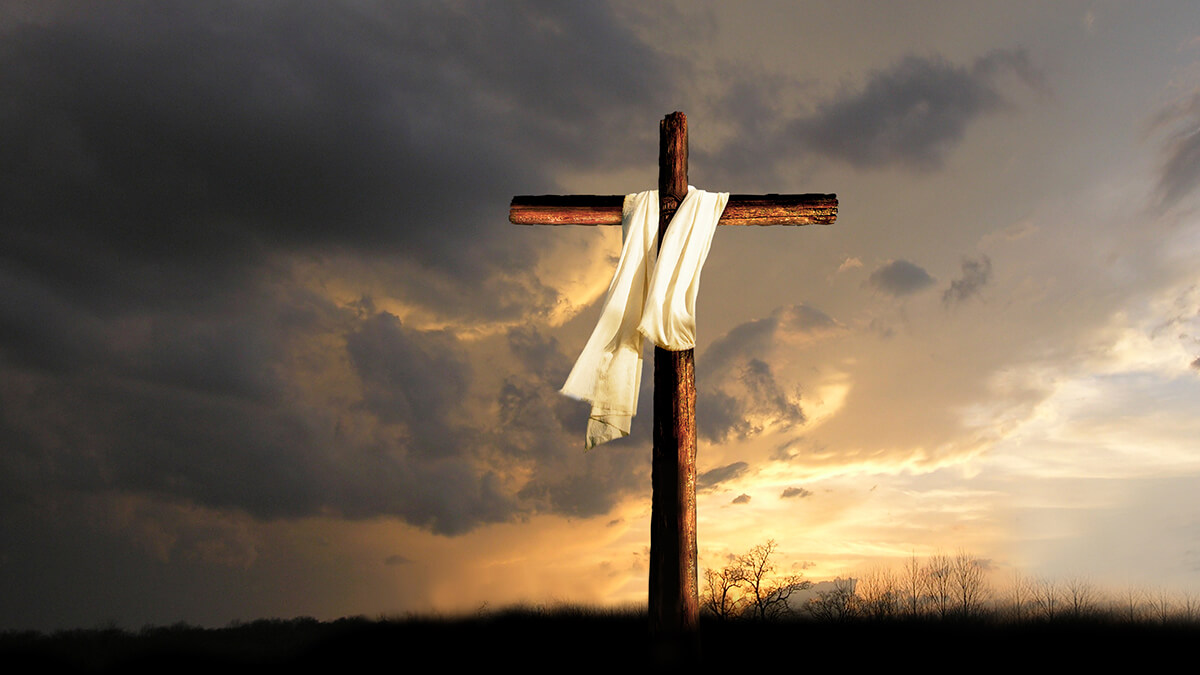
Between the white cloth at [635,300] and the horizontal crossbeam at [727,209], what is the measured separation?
25cm

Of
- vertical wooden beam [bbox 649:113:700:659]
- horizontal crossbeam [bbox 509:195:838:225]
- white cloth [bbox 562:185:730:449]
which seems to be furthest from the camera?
horizontal crossbeam [bbox 509:195:838:225]

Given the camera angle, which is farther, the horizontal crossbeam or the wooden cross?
the horizontal crossbeam

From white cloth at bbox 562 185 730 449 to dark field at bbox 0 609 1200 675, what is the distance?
78.0 inches

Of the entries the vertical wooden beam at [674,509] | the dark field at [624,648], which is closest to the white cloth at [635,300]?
the vertical wooden beam at [674,509]

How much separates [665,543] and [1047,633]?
4731mm

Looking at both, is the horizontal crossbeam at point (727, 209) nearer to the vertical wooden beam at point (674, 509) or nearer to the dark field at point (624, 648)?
the vertical wooden beam at point (674, 509)

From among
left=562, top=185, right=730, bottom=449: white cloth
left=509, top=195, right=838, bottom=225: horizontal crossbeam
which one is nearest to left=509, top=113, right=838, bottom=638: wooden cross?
left=509, top=195, right=838, bottom=225: horizontal crossbeam

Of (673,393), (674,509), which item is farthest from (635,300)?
(674,509)

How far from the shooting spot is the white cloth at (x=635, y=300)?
7.71 metres

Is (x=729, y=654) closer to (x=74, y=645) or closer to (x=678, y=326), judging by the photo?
(x=678, y=326)

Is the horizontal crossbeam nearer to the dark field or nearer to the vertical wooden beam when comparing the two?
the vertical wooden beam

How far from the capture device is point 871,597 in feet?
34.2

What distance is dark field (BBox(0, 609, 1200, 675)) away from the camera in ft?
25.0

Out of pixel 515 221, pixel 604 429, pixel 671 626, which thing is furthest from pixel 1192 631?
pixel 515 221
